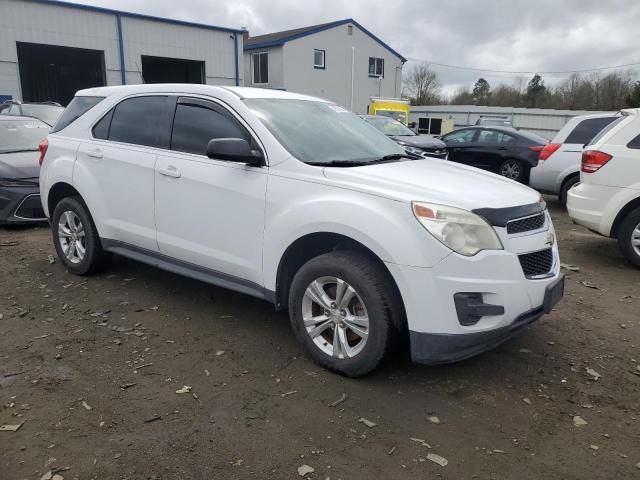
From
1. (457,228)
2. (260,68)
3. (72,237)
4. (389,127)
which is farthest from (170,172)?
(260,68)

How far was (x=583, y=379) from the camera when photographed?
3520 mm

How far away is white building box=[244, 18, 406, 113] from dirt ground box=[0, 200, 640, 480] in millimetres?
29116

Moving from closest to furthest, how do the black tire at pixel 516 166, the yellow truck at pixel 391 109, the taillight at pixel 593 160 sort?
the taillight at pixel 593 160
the black tire at pixel 516 166
the yellow truck at pixel 391 109

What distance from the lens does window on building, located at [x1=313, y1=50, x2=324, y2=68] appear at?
33.9 meters

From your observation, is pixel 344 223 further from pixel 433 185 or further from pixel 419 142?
pixel 419 142

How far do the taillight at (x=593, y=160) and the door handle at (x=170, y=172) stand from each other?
4667 millimetres

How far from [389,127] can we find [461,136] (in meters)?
1.91

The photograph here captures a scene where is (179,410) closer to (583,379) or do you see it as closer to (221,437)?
(221,437)

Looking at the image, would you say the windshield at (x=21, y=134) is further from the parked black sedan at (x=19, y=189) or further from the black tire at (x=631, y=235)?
the black tire at (x=631, y=235)

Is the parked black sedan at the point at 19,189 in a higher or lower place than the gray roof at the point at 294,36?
lower

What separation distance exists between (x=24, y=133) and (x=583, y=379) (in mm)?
8725

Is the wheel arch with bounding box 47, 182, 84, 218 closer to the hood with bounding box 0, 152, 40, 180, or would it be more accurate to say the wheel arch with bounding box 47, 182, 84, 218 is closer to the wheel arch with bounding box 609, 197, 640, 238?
the hood with bounding box 0, 152, 40, 180

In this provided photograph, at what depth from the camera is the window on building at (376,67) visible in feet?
123

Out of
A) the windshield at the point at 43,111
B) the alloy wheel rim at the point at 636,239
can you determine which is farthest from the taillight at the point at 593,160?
the windshield at the point at 43,111
